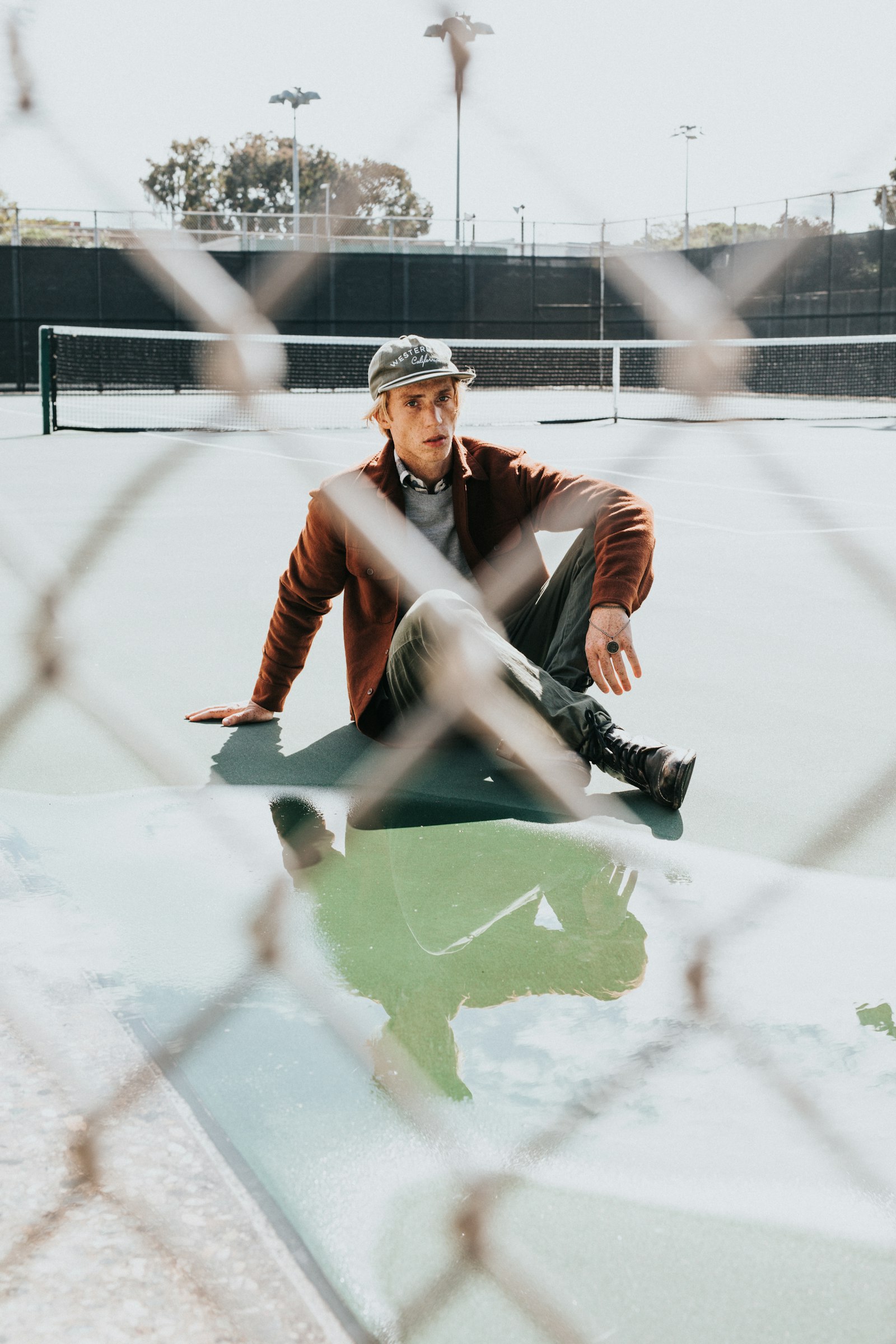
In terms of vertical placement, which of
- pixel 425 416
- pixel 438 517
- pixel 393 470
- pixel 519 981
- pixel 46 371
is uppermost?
pixel 46 371

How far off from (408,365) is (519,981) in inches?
59.4

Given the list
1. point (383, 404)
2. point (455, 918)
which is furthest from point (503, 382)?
point (455, 918)

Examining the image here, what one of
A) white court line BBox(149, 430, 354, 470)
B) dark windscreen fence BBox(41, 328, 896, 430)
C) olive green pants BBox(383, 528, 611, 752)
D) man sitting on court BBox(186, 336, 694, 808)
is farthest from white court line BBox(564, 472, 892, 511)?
man sitting on court BBox(186, 336, 694, 808)

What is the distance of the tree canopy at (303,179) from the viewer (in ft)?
3.32

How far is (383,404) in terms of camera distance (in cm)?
313

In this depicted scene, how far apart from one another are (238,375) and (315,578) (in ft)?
6.48

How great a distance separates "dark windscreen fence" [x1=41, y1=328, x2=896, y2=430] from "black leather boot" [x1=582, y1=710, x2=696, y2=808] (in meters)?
11.9

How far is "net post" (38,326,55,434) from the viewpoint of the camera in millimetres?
13477

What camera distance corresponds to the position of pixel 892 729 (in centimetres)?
345

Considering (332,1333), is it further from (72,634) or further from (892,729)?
(72,634)

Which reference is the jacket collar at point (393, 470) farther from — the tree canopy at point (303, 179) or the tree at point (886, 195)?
the tree canopy at point (303, 179)

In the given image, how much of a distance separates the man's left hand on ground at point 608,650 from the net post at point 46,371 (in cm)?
1148

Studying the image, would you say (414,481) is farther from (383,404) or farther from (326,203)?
(326,203)

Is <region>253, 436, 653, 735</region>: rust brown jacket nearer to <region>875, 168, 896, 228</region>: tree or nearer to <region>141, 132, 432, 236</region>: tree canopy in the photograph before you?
<region>875, 168, 896, 228</region>: tree
